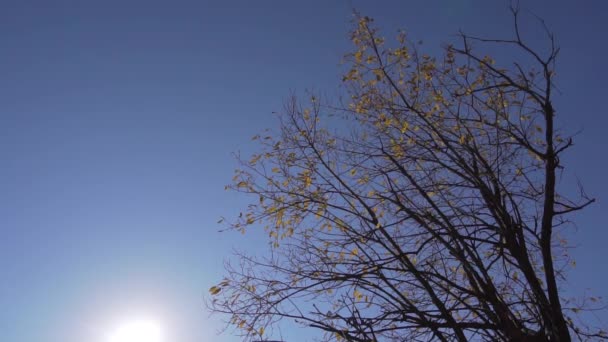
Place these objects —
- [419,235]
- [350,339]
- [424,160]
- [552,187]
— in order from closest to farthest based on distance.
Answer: [350,339] < [552,187] < [419,235] < [424,160]

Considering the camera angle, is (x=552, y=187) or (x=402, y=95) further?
(x=402, y=95)

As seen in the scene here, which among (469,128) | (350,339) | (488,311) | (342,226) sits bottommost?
(350,339)

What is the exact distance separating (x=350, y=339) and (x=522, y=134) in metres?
3.71

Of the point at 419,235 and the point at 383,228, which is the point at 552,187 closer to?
the point at 419,235

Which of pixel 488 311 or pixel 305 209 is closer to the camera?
pixel 488 311

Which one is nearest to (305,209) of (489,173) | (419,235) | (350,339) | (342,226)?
(342,226)

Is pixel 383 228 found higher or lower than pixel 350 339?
higher

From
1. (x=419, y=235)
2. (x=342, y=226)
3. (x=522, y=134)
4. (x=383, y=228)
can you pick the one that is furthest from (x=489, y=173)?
(x=342, y=226)

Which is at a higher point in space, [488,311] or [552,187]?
[552,187]

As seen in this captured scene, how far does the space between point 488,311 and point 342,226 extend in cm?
214

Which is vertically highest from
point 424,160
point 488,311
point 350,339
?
point 424,160

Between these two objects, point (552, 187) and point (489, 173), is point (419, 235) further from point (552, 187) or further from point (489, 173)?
point (552, 187)

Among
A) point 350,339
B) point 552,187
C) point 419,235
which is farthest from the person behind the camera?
point 419,235

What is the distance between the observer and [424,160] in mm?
6402
